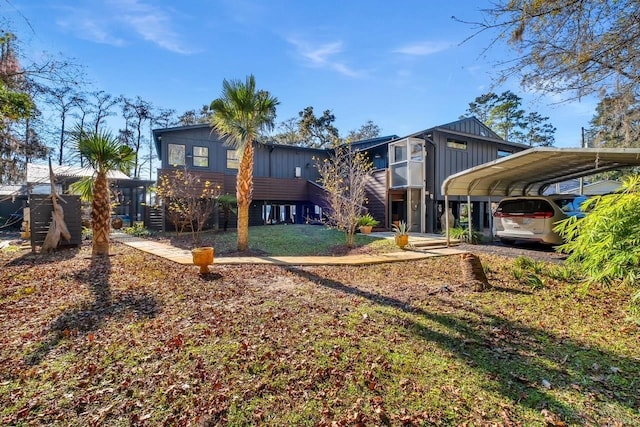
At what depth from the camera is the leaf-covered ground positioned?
8.16 ft

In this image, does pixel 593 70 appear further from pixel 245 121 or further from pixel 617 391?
pixel 245 121

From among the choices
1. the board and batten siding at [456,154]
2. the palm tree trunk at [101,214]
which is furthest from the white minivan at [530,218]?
the palm tree trunk at [101,214]

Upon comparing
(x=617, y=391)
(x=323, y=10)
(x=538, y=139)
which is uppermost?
(x=538, y=139)

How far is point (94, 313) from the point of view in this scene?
4438mm

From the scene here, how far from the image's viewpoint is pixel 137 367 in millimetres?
3031

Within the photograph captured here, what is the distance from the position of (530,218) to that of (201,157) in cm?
1546

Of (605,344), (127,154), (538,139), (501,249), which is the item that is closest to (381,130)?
(538,139)

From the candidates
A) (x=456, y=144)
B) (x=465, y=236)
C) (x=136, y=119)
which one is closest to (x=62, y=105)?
(x=136, y=119)

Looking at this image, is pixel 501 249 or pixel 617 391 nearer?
pixel 617 391

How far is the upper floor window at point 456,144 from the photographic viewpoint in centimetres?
1616

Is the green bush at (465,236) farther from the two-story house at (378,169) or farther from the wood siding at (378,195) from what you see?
the wood siding at (378,195)

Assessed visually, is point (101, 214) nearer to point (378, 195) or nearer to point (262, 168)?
point (262, 168)

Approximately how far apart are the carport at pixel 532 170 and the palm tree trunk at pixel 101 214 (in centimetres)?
980

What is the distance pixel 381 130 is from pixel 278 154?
19195 millimetres
